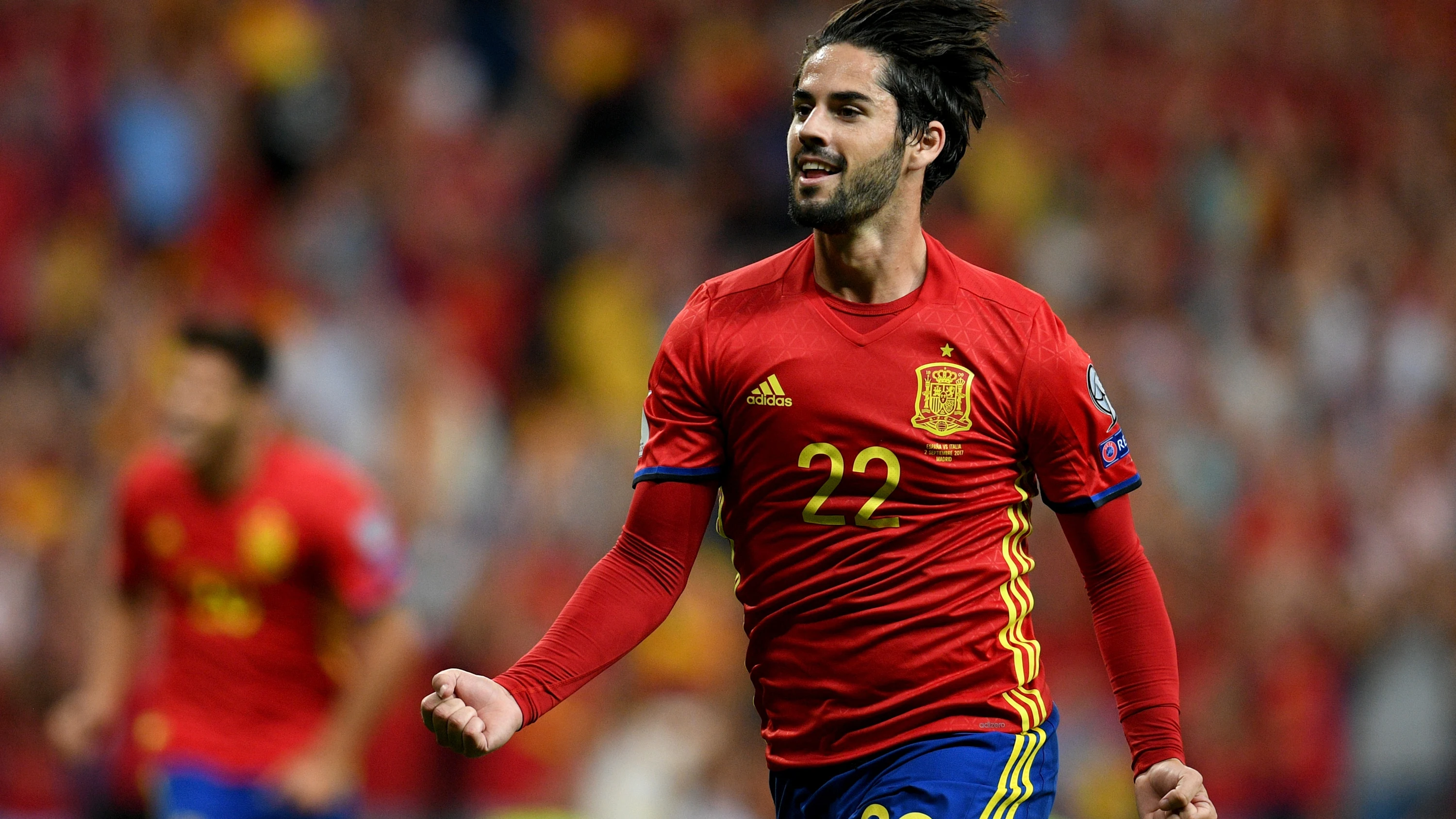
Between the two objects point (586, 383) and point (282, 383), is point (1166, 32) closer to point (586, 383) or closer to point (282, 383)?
point (586, 383)

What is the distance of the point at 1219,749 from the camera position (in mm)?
7680

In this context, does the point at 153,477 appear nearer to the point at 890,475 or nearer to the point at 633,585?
the point at 633,585

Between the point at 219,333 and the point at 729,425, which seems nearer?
the point at 729,425

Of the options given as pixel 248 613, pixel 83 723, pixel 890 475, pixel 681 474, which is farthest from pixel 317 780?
pixel 890 475

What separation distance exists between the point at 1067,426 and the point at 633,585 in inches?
37.5

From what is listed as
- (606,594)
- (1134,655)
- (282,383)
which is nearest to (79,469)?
(282,383)

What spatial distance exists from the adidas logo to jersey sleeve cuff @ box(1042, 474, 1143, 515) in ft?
1.89

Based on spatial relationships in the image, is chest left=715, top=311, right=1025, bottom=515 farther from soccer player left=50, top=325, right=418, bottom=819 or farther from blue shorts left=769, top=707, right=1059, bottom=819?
soccer player left=50, top=325, right=418, bottom=819

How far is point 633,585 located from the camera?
3.63m

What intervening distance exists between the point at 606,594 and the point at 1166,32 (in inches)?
331

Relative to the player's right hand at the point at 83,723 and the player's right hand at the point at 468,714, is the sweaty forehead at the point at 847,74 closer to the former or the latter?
the player's right hand at the point at 468,714

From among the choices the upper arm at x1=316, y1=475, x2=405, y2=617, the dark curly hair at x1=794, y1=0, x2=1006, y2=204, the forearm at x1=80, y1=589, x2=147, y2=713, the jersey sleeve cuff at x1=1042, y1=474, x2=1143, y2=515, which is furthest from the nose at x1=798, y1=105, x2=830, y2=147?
the forearm at x1=80, y1=589, x2=147, y2=713

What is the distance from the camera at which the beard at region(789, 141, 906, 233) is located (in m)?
3.53

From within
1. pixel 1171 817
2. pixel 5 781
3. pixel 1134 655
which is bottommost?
pixel 5 781
